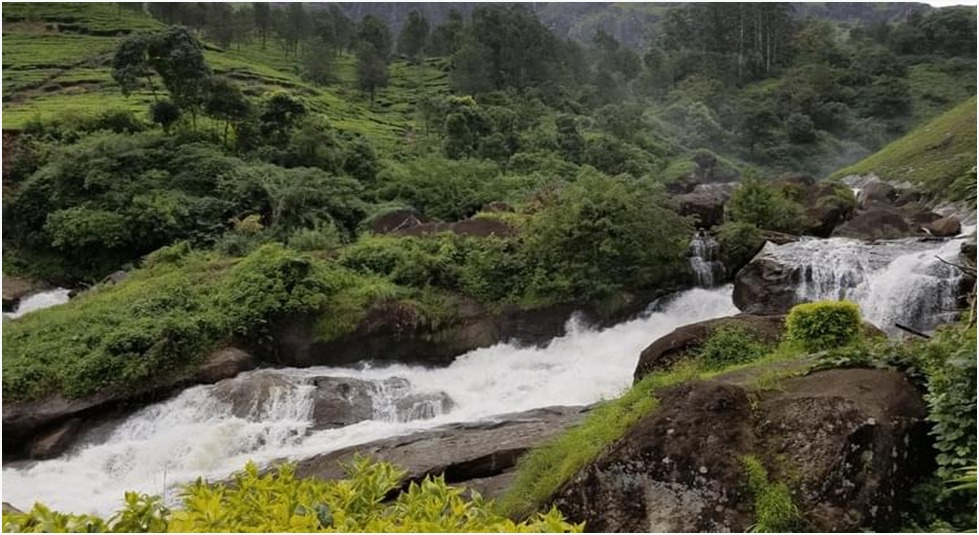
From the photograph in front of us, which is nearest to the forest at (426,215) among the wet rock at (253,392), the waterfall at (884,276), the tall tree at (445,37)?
the waterfall at (884,276)

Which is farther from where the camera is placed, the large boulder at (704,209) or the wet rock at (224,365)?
the large boulder at (704,209)

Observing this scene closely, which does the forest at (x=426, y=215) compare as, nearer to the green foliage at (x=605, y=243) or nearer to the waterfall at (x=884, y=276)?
the green foliage at (x=605, y=243)

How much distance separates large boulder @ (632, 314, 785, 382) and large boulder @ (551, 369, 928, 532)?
327 centimetres

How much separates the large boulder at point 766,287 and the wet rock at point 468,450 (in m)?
5.34

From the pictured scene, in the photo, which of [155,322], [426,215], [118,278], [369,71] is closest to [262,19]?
[369,71]

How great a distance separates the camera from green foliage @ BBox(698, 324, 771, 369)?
8500 mm

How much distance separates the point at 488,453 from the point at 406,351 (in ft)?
19.5

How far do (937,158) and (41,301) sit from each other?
2798cm

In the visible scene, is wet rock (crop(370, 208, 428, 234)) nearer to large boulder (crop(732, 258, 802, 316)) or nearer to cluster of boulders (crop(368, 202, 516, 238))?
cluster of boulders (crop(368, 202, 516, 238))

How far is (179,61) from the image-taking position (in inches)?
888

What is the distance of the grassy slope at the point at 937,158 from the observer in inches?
885

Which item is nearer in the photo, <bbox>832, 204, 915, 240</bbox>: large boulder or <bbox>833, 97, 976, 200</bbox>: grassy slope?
<bbox>832, 204, 915, 240</bbox>: large boulder

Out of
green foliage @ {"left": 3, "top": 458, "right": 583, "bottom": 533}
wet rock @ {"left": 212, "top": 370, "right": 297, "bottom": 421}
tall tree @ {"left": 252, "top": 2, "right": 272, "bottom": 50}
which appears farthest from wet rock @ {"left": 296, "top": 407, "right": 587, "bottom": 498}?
tall tree @ {"left": 252, "top": 2, "right": 272, "bottom": 50}

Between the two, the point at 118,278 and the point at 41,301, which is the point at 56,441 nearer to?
the point at 118,278
